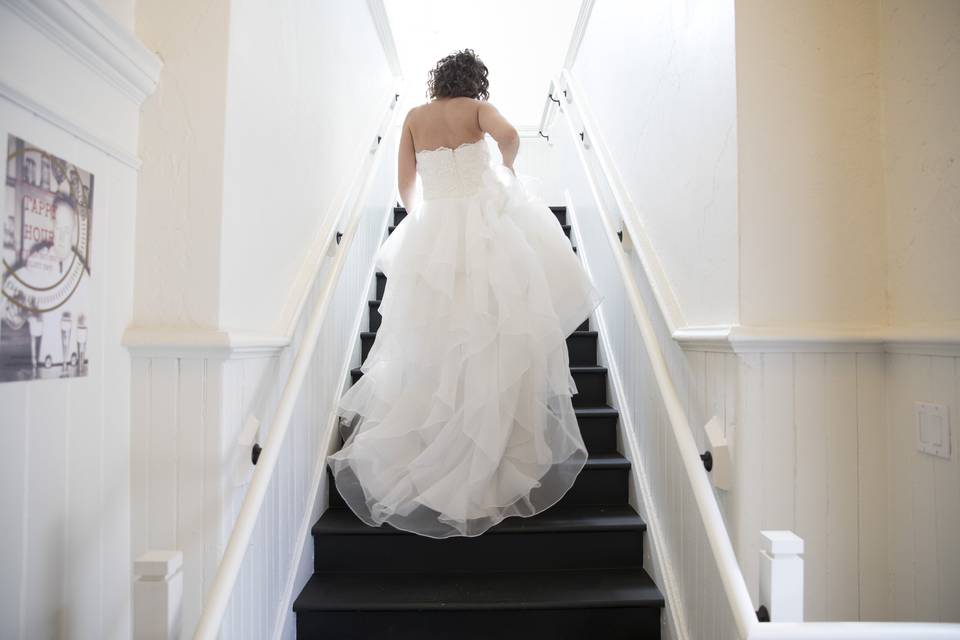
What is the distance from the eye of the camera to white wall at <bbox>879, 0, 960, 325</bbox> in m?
1.17

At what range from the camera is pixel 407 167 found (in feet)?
7.93

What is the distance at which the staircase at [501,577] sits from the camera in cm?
161

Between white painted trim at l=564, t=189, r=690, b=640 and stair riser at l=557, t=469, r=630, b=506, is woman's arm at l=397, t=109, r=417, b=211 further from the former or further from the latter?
stair riser at l=557, t=469, r=630, b=506

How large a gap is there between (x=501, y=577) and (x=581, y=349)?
47.9 inches

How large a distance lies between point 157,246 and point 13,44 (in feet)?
1.54

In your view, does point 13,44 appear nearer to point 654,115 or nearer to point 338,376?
point 338,376

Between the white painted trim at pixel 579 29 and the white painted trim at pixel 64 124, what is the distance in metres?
2.37

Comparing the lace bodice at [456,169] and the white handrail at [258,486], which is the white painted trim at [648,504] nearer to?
the lace bodice at [456,169]

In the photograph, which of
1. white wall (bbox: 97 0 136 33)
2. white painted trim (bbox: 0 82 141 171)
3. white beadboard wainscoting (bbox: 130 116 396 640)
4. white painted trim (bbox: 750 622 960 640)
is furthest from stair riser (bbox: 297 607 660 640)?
white wall (bbox: 97 0 136 33)

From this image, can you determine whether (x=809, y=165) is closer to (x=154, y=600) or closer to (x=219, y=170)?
(x=219, y=170)

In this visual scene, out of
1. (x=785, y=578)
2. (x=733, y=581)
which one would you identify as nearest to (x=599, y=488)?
(x=733, y=581)

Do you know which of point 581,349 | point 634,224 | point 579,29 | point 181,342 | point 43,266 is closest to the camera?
point 43,266

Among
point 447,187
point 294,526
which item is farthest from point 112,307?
point 447,187

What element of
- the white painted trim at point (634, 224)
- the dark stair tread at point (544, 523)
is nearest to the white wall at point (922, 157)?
the white painted trim at point (634, 224)
